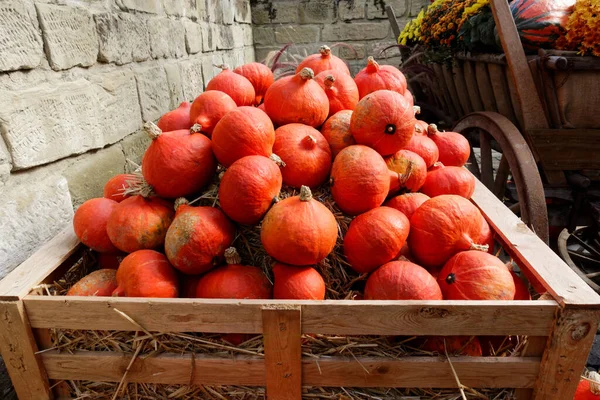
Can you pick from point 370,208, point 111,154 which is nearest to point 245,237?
point 370,208

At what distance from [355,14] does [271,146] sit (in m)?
5.43

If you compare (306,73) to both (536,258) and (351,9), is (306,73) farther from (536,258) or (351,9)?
(351,9)

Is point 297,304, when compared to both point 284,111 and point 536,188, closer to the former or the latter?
point 284,111

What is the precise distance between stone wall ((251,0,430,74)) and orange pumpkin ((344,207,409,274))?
5220mm

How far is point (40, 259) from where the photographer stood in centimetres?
137

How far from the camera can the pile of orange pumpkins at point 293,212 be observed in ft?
4.03

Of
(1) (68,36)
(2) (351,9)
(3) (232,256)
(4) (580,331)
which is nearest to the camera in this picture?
(4) (580,331)

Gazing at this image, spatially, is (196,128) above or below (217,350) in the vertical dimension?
above

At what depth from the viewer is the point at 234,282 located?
1238mm

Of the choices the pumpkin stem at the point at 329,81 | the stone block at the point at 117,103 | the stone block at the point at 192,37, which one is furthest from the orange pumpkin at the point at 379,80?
the stone block at the point at 192,37

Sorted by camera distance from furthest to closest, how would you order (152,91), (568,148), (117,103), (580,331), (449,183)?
(152,91) → (568,148) → (117,103) → (449,183) → (580,331)

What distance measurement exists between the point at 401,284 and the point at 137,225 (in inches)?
35.6

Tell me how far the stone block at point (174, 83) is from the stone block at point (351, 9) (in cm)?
391

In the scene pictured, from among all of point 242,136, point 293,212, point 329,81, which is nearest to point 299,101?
point 329,81
